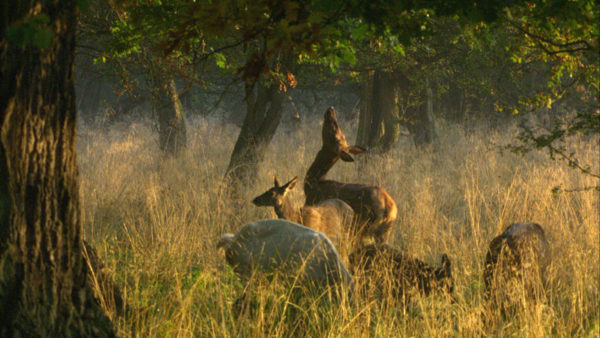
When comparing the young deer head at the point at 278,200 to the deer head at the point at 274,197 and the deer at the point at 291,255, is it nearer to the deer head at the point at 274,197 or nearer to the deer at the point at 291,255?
the deer head at the point at 274,197

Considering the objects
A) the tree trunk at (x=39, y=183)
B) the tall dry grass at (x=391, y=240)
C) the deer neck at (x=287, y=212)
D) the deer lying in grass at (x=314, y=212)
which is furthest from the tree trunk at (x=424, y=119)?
the tree trunk at (x=39, y=183)

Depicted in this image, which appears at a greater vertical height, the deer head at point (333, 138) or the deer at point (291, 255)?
the deer head at point (333, 138)

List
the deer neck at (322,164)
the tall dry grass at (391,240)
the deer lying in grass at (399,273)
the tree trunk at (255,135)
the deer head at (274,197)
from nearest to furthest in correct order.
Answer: the tall dry grass at (391,240) → the deer lying in grass at (399,273) → the deer head at (274,197) → the deer neck at (322,164) → the tree trunk at (255,135)

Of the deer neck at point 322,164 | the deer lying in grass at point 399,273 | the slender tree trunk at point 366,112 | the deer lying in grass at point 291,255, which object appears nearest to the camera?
the deer lying in grass at point 291,255

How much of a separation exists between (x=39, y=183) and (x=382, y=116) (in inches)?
397

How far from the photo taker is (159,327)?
3.88 metres

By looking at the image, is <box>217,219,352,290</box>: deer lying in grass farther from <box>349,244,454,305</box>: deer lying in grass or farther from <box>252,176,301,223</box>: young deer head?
<box>252,176,301,223</box>: young deer head

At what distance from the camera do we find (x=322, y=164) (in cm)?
614

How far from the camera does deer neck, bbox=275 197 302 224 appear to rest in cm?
536

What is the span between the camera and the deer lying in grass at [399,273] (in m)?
4.64

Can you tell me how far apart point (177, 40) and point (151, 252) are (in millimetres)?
3306

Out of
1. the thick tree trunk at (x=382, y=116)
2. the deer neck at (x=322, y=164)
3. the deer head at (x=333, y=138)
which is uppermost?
the thick tree trunk at (x=382, y=116)

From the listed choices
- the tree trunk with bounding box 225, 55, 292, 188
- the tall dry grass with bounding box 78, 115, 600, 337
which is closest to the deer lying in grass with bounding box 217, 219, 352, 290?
the tall dry grass with bounding box 78, 115, 600, 337

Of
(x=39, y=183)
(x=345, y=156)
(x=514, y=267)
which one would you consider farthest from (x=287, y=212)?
(x=39, y=183)
